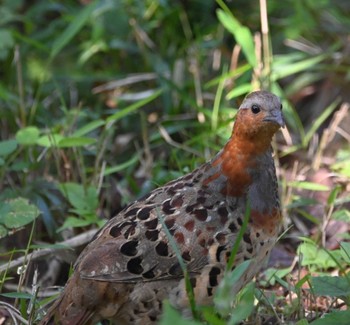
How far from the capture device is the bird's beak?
3.03 metres

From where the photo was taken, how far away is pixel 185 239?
2.98 meters

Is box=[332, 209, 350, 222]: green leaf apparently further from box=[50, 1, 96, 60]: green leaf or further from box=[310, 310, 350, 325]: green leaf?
box=[50, 1, 96, 60]: green leaf

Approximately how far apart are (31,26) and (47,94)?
646mm

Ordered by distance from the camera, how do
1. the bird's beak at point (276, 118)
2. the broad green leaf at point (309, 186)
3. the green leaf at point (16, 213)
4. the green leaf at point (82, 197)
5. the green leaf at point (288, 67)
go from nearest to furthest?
the bird's beak at point (276, 118), the green leaf at point (16, 213), the green leaf at point (82, 197), the broad green leaf at point (309, 186), the green leaf at point (288, 67)

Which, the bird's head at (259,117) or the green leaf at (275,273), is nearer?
the bird's head at (259,117)

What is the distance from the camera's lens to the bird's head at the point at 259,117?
304 cm

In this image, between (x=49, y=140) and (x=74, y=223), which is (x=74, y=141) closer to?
(x=49, y=140)

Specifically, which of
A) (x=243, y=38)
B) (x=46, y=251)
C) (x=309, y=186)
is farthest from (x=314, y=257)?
A: (x=243, y=38)

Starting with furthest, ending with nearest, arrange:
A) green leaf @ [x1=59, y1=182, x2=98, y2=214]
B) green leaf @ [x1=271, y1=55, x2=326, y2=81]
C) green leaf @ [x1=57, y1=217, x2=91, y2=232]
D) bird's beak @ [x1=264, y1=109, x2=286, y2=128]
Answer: green leaf @ [x1=271, y1=55, x2=326, y2=81] → green leaf @ [x1=59, y1=182, x2=98, y2=214] → green leaf @ [x1=57, y1=217, x2=91, y2=232] → bird's beak @ [x1=264, y1=109, x2=286, y2=128]

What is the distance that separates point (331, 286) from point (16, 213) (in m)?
1.32

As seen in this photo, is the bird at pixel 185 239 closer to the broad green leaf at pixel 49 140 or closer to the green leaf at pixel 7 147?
the green leaf at pixel 7 147

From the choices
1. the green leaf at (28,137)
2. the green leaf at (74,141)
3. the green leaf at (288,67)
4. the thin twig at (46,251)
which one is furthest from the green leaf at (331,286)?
the green leaf at (288,67)

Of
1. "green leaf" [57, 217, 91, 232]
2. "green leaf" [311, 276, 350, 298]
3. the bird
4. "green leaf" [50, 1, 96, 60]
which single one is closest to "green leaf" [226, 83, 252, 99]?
"green leaf" [50, 1, 96, 60]

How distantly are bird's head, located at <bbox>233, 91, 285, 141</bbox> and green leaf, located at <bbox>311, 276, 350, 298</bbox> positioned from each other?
53 centimetres
